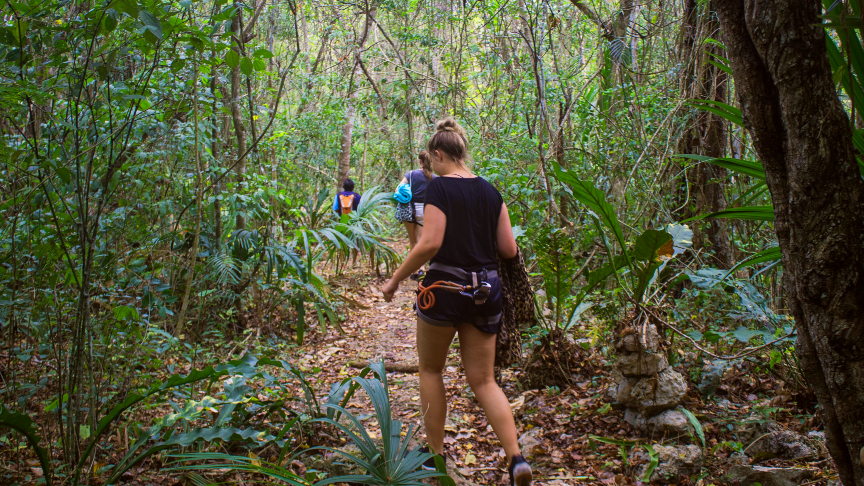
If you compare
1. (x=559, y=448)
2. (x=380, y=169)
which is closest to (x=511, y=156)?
(x=559, y=448)

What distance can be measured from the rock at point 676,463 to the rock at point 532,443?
636mm

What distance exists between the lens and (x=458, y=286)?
8.50 ft

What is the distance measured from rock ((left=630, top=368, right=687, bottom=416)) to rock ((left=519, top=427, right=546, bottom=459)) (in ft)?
2.09

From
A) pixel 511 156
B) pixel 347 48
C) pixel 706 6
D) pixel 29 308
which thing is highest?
pixel 347 48

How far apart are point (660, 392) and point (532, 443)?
2.69 feet

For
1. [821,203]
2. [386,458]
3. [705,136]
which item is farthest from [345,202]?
[821,203]

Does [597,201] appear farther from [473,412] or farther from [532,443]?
[473,412]

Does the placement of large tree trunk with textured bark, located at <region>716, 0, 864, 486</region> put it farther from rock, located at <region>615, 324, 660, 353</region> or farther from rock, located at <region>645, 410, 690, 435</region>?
rock, located at <region>615, 324, 660, 353</region>

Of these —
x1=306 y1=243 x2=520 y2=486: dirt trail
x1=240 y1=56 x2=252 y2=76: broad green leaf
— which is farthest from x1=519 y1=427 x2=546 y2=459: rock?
x1=240 y1=56 x2=252 y2=76: broad green leaf

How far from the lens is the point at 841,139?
1488mm

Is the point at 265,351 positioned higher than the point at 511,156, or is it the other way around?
the point at 511,156

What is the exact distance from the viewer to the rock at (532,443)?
3.09m

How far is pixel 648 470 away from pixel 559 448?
66 centimetres

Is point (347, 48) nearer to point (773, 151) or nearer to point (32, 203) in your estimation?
point (32, 203)
